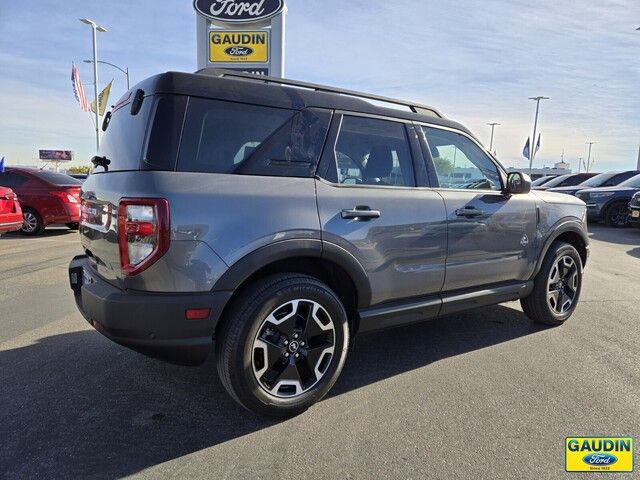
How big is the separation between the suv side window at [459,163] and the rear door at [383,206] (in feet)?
0.71

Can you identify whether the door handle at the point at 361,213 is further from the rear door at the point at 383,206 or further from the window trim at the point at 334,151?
→ the window trim at the point at 334,151

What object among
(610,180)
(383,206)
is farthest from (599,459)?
(610,180)

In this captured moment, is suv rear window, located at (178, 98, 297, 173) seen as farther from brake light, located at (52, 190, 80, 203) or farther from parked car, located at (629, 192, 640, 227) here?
parked car, located at (629, 192, 640, 227)

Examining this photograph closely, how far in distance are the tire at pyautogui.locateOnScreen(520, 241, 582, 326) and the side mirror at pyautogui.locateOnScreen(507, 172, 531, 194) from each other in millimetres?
817

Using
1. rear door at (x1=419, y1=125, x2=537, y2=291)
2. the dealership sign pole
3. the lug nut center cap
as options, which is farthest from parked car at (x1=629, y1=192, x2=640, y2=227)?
the lug nut center cap

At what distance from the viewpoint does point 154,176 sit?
92.4 inches

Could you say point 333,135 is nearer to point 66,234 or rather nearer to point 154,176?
point 154,176

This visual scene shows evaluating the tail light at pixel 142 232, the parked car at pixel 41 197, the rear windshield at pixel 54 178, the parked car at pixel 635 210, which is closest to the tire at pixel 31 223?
the parked car at pixel 41 197

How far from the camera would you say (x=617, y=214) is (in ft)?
43.0

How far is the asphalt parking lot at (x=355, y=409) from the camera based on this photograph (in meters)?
2.33

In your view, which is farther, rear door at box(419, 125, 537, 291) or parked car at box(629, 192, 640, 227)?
parked car at box(629, 192, 640, 227)

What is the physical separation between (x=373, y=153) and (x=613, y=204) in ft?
41.6

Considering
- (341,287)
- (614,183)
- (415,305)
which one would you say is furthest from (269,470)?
(614,183)

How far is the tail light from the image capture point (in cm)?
228
